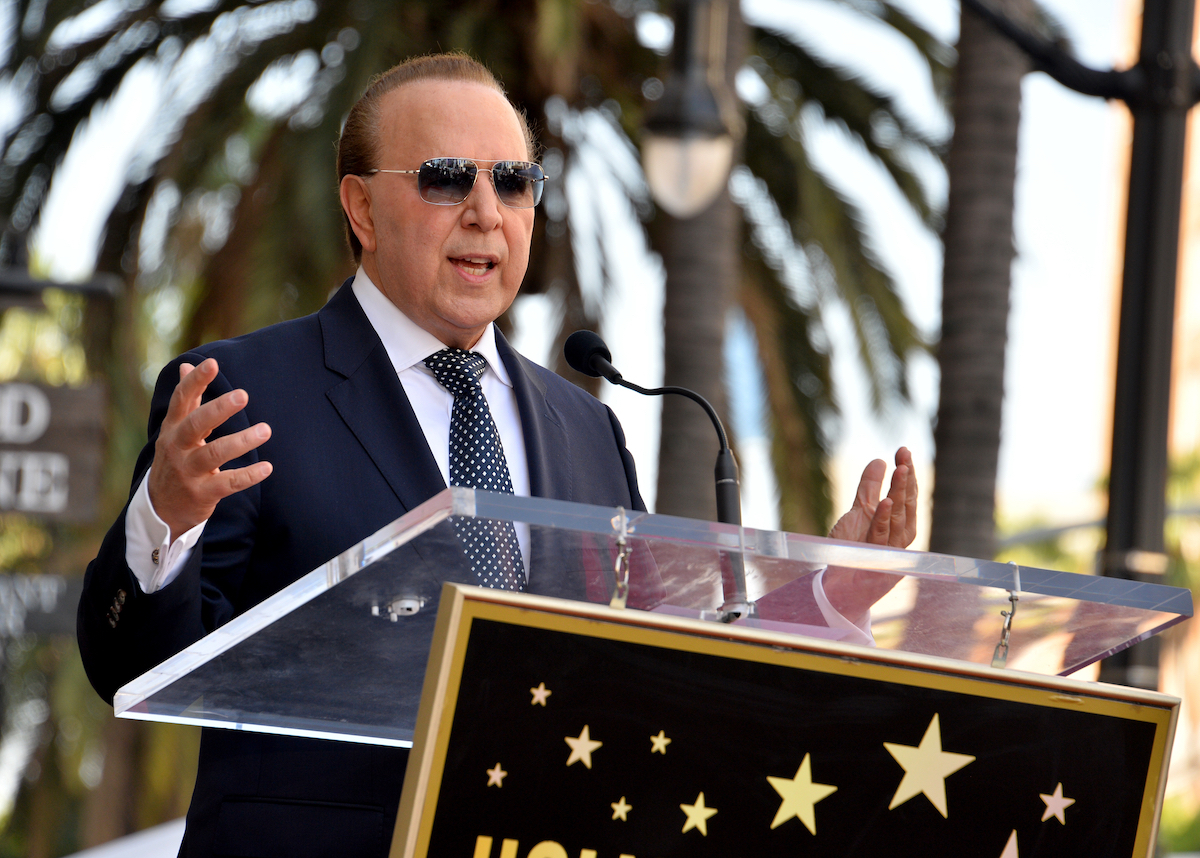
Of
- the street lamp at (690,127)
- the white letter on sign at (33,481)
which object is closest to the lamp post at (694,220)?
the street lamp at (690,127)

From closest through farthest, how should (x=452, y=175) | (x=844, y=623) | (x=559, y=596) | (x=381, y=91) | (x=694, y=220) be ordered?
(x=559, y=596) < (x=844, y=623) < (x=452, y=175) < (x=381, y=91) < (x=694, y=220)

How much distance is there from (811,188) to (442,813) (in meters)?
8.73

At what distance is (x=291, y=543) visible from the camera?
7.27 ft

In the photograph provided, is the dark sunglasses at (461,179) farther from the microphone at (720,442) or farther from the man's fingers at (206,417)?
the man's fingers at (206,417)

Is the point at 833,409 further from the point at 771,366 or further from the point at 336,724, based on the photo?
the point at 336,724

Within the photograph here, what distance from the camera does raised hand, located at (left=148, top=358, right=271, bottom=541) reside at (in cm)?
171

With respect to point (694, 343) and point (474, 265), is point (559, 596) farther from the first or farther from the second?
point (694, 343)

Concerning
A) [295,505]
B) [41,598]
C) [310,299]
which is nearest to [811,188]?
[310,299]

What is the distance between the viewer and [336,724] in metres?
1.98

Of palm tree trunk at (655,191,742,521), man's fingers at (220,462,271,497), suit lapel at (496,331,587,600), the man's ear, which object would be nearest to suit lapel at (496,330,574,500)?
suit lapel at (496,331,587,600)

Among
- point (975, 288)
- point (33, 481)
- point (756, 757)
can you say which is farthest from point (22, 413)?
point (756, 757)

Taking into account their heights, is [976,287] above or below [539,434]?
above

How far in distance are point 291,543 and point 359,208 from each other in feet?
2.54

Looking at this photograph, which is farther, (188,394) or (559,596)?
(559,596)
